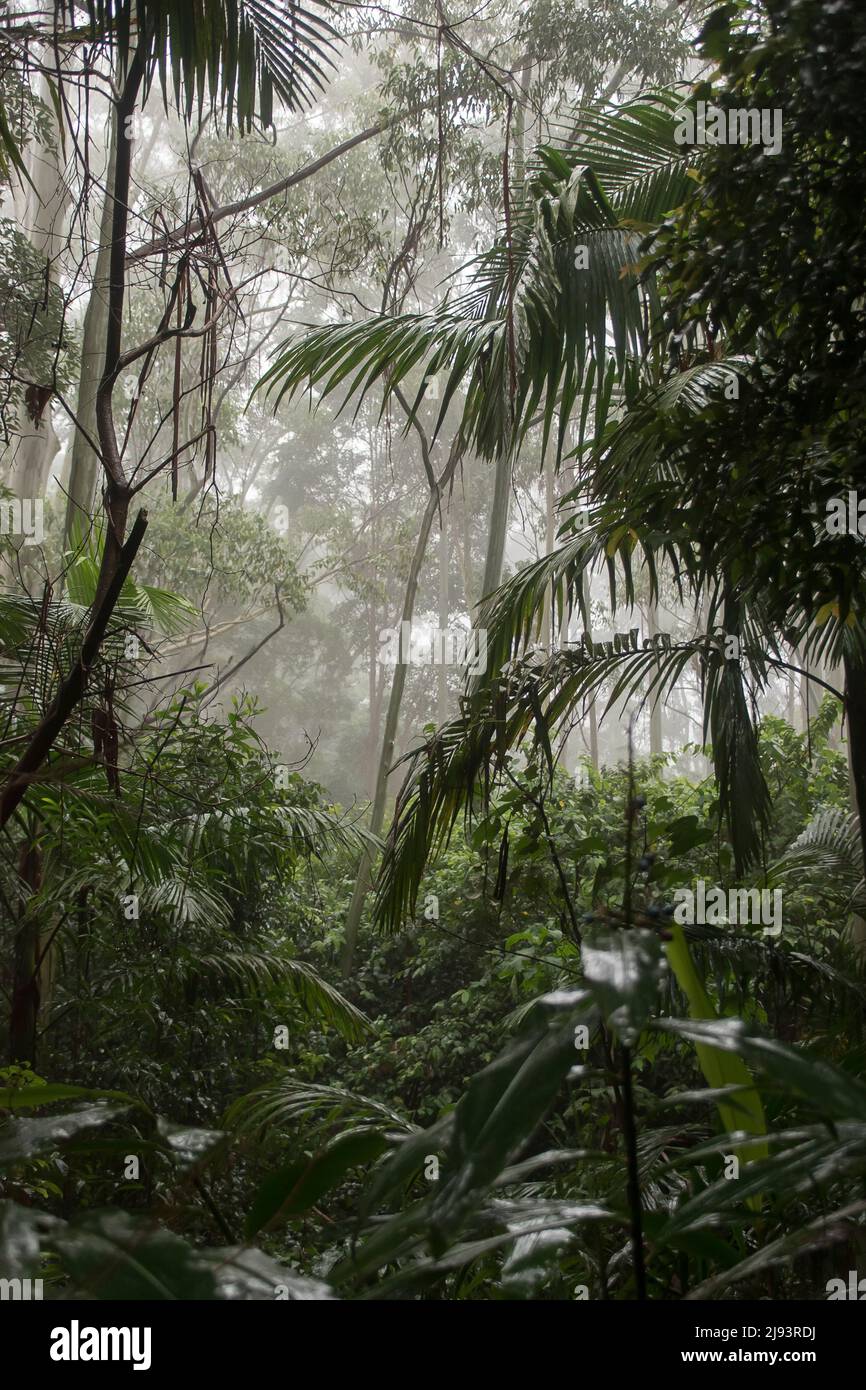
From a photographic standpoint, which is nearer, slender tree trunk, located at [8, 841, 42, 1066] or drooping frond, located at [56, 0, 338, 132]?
drooping frond, located at [56, 0, 338, 132]

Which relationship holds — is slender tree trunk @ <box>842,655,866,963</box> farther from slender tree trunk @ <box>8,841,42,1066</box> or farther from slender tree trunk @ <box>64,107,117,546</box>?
slender tree trunk @ <box>64,107,117,546</box>

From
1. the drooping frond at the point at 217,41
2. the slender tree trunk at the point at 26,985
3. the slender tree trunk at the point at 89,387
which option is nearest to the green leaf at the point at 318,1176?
the drooping frond at the point at 217,41

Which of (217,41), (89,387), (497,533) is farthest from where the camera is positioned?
(497,533)

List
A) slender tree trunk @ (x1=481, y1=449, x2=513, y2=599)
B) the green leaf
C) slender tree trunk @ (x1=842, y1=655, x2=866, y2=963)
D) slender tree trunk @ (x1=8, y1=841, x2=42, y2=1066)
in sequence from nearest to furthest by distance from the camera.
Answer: the green leaf → slender tree trunk @ (x1=842, y1=655, x2=866, y2=963) → slender tree trunk @ (x1=8, y1=841, x2=42, y2=1066) → slender tree trunk @ (x1=481, y1=449, x2=513, y2=599)

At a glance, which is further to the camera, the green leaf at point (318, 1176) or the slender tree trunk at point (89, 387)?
the slender tree trunk at point (89, 387)

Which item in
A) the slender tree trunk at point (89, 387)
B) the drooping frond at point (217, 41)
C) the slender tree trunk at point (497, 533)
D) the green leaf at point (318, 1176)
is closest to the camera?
the green leaf at point (318, 1176)

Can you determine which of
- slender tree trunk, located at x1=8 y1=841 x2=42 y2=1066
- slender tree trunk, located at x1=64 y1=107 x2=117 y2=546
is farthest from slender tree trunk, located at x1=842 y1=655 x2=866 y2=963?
slender tree trunk, located at x1=64 y1=107 x2=117 y2=546

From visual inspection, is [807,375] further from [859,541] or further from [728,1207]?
[728,1207]

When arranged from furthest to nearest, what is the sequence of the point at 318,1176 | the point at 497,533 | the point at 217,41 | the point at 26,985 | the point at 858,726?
the point at 497,533 < the point at 26,985 < the point at 858,726 < the point at 217,41 < the point at 318,1176

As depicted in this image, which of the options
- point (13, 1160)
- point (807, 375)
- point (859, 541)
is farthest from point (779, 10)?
point (13, 1160)

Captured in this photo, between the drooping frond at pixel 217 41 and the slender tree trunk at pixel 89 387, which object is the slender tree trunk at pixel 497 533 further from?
the drooping frond at pixel 217 41

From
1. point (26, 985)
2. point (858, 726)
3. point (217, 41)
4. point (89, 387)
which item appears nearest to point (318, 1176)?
point (858, 726)

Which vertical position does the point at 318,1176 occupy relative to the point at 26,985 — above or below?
above

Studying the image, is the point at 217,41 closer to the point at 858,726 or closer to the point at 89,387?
the point at 858,726
